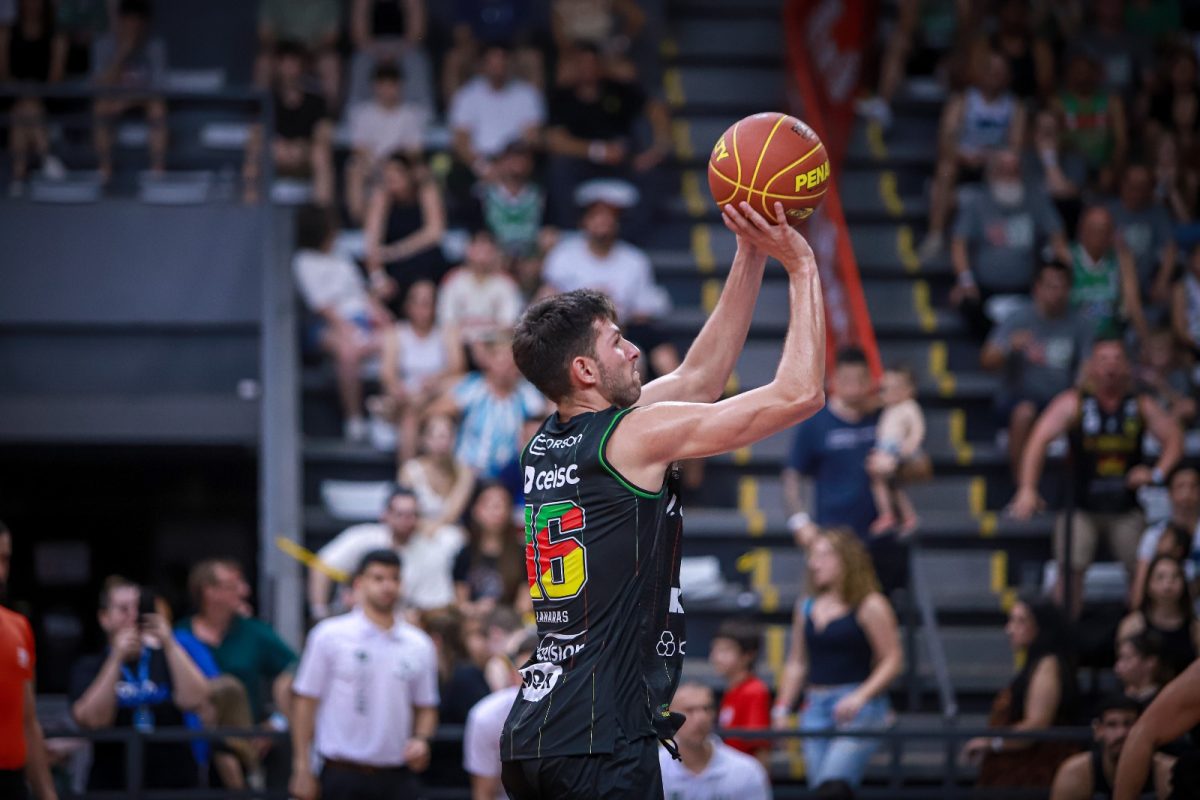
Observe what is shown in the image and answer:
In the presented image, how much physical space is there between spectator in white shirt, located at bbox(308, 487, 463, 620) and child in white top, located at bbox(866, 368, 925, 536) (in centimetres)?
254

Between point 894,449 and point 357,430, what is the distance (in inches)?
148

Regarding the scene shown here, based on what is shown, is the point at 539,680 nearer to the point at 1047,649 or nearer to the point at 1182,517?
the point at 1047,649

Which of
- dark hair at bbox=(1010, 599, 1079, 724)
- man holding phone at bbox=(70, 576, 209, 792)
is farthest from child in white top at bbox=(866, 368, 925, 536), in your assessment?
man holding phone at bbox=(70, 576, 209, 792)

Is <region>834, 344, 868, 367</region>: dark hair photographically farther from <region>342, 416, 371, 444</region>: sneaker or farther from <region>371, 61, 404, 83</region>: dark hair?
<region>371, 61, 404, 83</region>: dark hair

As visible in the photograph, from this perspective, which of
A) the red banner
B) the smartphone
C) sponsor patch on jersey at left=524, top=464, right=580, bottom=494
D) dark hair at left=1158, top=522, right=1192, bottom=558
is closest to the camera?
sponsor patch on jersey at left=524, top=464, right=580, bottom=494

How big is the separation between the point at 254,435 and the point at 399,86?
3.03 meters

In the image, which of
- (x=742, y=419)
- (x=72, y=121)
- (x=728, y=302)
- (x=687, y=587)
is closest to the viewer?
(x=742, y=419)

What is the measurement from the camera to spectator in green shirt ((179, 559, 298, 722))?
9242 mm

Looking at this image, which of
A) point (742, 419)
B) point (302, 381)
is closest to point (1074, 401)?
point (302, 381)

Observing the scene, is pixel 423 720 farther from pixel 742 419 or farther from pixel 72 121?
pixel 72 121

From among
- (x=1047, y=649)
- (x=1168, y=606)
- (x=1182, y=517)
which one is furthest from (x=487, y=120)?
(x=1168, y=606)

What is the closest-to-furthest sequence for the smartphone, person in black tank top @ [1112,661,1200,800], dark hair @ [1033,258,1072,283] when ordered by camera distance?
person in black tank top @ [1112,661,1200,800] < the smartphone < dark hair @ [1033,258,1072,283]

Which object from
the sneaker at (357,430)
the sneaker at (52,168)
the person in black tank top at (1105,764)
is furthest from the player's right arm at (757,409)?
the sneaker at (52,168)

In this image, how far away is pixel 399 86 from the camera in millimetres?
13703
